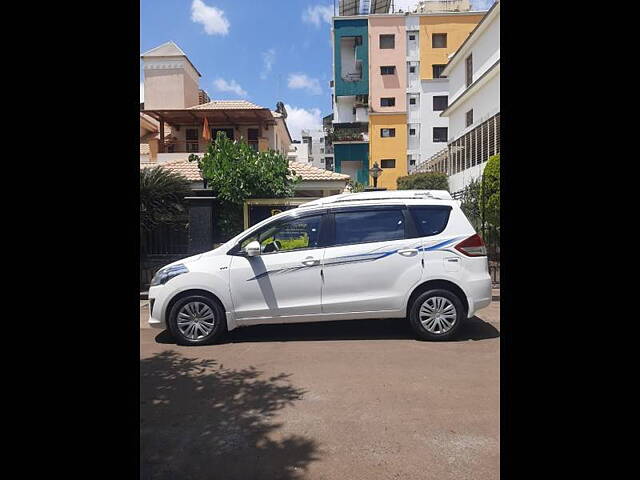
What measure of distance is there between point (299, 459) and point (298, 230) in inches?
133

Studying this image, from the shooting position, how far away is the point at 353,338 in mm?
6098

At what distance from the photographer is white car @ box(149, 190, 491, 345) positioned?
19.0 feet

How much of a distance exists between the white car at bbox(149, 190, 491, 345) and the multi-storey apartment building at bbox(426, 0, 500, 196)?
1165 centimetres

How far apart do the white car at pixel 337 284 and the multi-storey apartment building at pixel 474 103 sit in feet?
38.2

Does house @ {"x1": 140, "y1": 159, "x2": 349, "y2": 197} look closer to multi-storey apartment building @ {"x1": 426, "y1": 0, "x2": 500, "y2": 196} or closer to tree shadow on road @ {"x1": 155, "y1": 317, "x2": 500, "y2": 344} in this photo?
multi-storey apartment building @ {"x1": 426, "y1": 0, "x2": 500, "y2": 196}

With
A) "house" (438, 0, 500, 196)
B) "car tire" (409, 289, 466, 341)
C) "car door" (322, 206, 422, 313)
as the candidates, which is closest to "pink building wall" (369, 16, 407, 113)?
"house" (438, 0, 500, 196)

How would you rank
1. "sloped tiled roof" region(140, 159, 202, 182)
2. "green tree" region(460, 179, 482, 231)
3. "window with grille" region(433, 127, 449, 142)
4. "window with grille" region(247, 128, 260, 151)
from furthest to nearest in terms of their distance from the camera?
"window with grille" region(433, 127, 449, 142)
"window with grille" region(247, 128, 260, 151)
"sloped tiled roof" region(140, 159, 202, 182)
"green tree" region(460, 179, 482, 231)

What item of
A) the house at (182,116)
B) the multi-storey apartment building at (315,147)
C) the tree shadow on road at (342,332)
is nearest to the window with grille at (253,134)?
the house at (182,116)

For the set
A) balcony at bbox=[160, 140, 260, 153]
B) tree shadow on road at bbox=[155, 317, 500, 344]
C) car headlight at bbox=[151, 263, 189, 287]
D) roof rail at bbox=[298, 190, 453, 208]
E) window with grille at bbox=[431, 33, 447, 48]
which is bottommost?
tree shadow on road at bbox=[155, 317, 500, 344]

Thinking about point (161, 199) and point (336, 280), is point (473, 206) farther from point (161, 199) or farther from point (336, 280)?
point (161, 199)

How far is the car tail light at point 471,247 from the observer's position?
5848 millimetres
